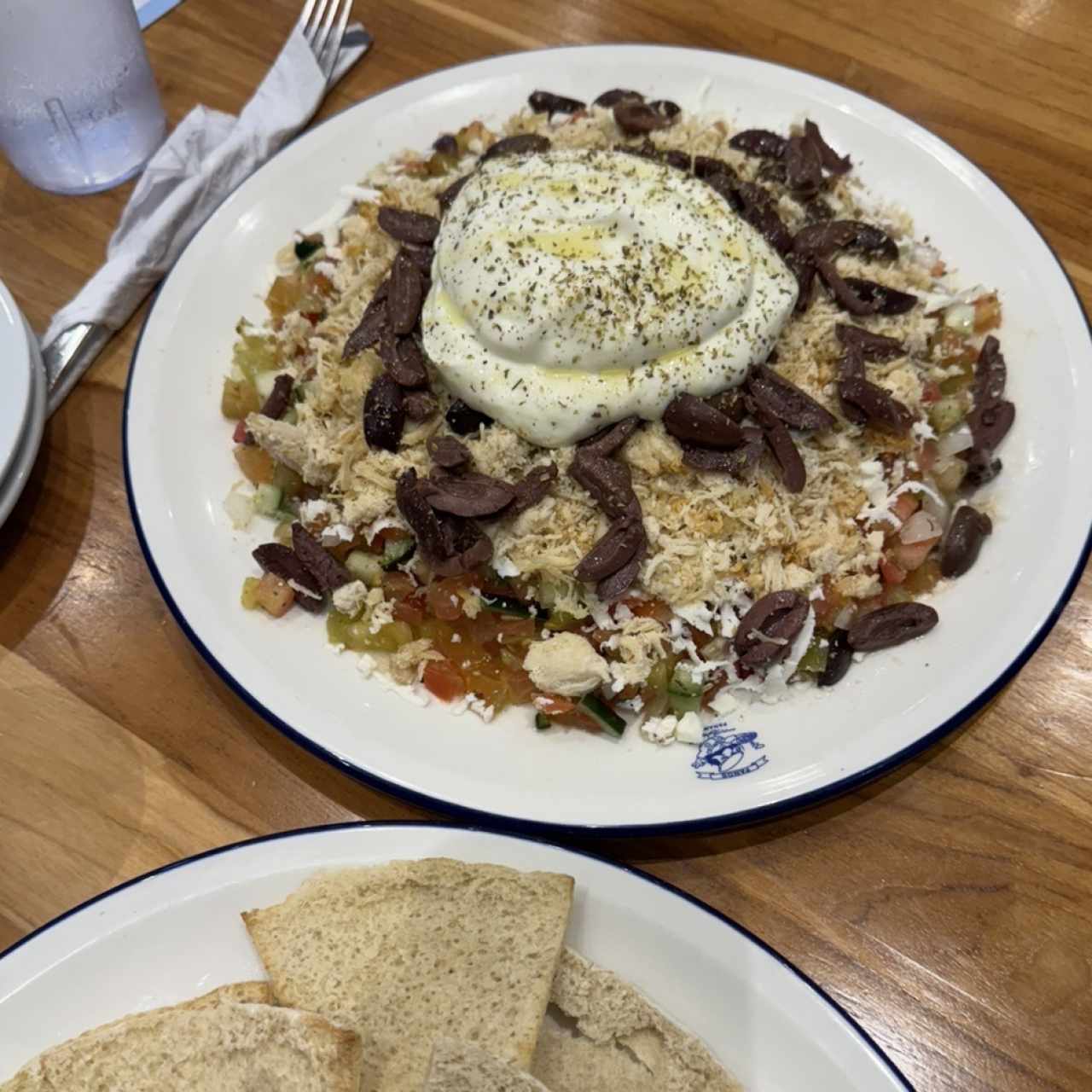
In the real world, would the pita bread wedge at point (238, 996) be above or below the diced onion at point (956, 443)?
below

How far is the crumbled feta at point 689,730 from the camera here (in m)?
2.23

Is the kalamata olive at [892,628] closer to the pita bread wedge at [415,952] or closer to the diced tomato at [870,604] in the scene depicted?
the diced tomato at [870,604]

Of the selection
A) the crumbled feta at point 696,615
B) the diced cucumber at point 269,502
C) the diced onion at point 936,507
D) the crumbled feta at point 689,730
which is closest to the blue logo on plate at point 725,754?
the crumbled feta at point 689,730

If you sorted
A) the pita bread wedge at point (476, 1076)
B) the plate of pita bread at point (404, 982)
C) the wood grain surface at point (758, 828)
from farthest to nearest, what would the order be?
the wood grain surface at point (758, 828) < the plate of pita bread at point (404, 982) < the pita bread wedge at point (476, 1076)

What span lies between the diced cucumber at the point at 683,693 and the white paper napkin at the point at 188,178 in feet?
6.99

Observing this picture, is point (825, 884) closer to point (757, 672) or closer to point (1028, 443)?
point (757, 672)

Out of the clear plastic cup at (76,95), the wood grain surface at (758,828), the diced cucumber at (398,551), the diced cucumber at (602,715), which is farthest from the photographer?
the clear plastic cup at (76,95)

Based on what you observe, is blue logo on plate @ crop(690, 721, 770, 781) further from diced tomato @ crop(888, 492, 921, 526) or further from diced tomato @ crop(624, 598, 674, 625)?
diced tomato @ crop(888, 492, 921, 526)

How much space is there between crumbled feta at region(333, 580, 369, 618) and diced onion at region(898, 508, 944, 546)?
1.37 metres

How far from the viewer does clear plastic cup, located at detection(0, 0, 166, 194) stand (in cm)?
Result: 296

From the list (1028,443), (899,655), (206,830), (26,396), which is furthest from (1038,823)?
(26,396)

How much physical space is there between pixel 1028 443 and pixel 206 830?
7.49 ft

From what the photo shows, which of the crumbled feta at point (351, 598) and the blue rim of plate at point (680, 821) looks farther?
the crumbled feta at point (351, 598)

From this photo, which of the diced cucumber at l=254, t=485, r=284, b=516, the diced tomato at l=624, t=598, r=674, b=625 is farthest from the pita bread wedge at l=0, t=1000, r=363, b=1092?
the diced cucumber at l=254, t=485, r=284, b=516
